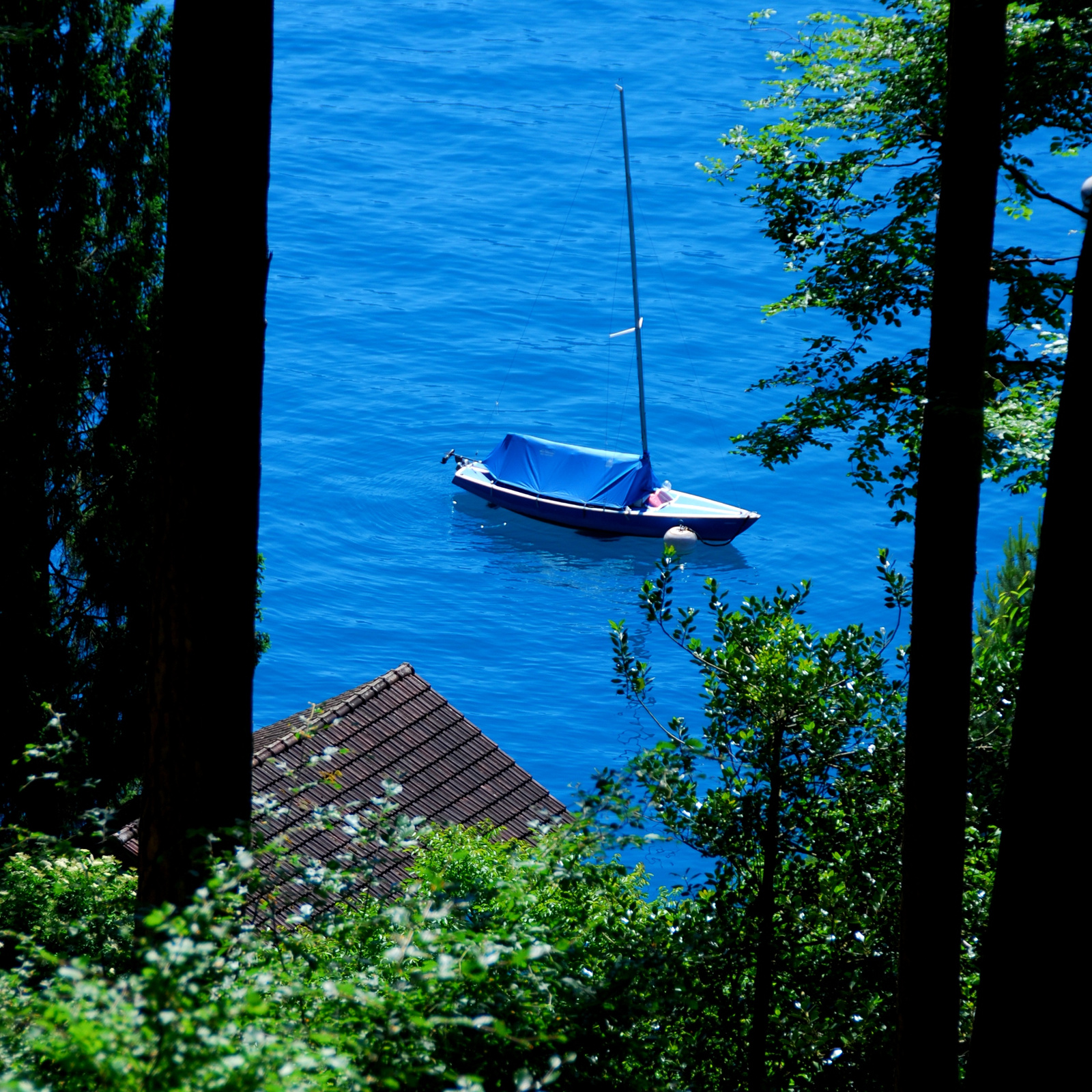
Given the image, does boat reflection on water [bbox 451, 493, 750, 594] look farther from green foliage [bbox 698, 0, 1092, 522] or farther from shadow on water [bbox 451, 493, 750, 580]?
green foliage [bbox 698, 0, 1092, 522]

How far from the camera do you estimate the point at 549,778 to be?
88.3 feet

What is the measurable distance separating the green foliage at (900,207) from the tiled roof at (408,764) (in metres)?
5.34

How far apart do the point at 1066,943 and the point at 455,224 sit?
50.0 meters

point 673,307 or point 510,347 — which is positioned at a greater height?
point 673,307

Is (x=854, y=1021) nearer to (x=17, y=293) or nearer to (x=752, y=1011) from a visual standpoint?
(x=752, y=1011)

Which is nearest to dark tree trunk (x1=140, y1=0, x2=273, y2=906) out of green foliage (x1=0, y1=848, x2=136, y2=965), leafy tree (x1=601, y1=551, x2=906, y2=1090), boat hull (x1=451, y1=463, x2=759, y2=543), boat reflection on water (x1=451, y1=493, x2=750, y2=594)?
green foliage (x1=0, y1=848, x2=136, y2=965)

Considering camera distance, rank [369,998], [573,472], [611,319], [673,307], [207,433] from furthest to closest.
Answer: [611,319]
[673,307]
[573,472]
[207,433]
[369,998]

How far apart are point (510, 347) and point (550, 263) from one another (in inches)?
228

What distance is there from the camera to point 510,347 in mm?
45656

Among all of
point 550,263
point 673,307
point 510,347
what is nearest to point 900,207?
point 510,347

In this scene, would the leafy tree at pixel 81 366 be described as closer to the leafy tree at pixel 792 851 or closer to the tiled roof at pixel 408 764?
the tiled roof at pixel 408 764

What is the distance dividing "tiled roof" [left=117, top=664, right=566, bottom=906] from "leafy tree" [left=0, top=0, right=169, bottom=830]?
1.89 metres

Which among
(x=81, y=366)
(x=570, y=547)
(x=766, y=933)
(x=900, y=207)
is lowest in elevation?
(x=766, y=933)

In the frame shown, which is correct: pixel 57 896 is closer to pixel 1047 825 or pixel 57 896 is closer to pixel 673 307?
pixel 1047 825
